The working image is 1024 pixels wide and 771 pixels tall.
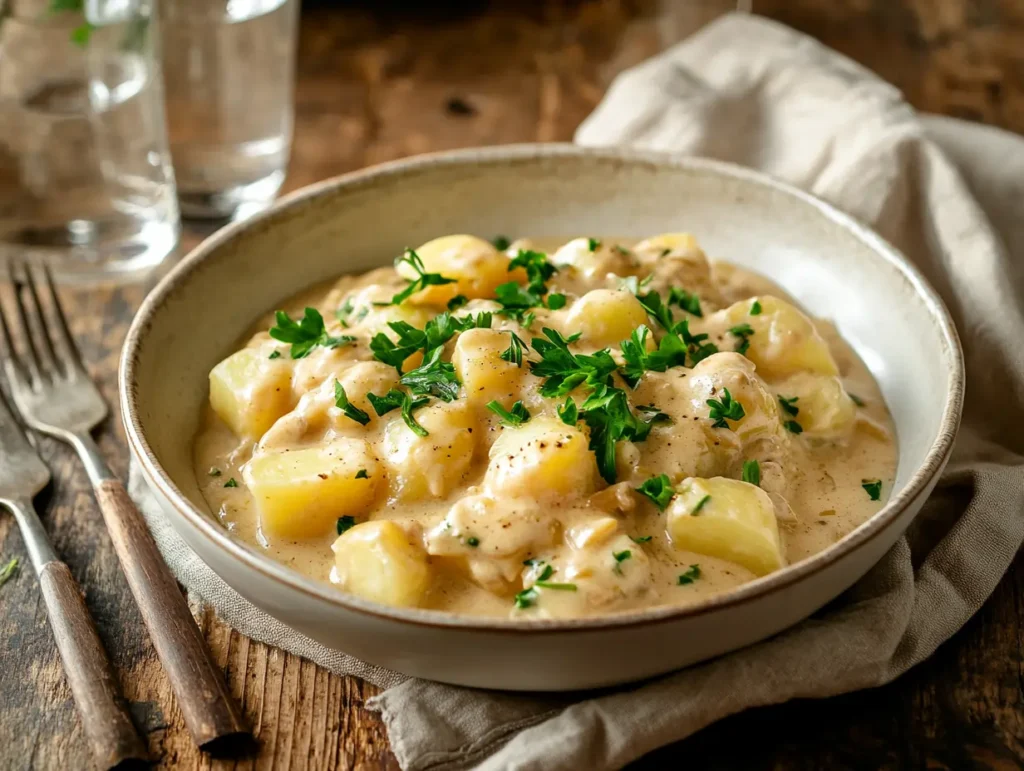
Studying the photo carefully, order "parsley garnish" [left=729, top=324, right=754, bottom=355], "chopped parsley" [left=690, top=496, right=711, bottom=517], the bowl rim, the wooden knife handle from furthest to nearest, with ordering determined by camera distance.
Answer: "parsley garnish" [left=729, top=324, right=754, bottom=355] < "chopped parsley" [left=690, top=496, right=711, bottom=517] < the wooden knife handle < the bowl rim

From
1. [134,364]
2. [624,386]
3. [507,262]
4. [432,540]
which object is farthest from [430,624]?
[507,262]

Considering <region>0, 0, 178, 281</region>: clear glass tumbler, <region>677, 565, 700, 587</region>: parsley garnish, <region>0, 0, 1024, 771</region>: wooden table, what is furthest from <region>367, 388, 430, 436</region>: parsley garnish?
<region>0, 0, 178, 281</region>: clear glass tumbler

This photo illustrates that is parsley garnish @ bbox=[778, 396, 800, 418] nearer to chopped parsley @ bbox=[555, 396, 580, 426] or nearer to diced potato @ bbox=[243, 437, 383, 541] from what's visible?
chopped parsley @ bbox=[555, 396, 580, 426]

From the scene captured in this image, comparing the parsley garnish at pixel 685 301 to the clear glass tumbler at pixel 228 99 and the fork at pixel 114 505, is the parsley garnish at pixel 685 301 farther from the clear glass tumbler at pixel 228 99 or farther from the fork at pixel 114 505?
the clear glass tumbler at pixel 228 99

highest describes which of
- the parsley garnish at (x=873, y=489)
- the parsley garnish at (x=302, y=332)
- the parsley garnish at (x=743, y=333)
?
the parsley garnish at (x=743, y=333)

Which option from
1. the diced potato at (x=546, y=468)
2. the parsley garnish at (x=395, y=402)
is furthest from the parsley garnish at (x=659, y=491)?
the parsley garnish at (x=395, y=402)

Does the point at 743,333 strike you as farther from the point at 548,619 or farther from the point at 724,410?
the point at 548,619
